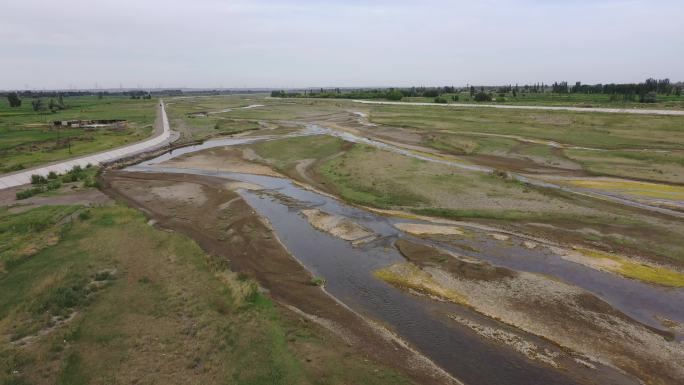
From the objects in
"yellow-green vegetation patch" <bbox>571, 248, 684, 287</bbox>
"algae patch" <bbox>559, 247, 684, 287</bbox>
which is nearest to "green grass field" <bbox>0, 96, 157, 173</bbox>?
"algae patch" <bbox>559, 247, 684, 287</bbox>

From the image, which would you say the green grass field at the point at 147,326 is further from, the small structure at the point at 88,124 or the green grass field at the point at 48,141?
the small structure at the point at 88,124

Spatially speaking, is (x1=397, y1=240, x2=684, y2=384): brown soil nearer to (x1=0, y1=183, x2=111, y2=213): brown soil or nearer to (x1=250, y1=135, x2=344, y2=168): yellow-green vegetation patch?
(x1=0, y1=183, x2=111, y2=213): brown soil

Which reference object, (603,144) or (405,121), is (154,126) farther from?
(603,144)

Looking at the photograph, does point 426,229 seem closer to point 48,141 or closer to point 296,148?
point 296,148

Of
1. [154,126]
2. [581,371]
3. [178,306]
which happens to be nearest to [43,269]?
[178,306]

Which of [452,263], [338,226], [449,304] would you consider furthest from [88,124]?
[449,304]

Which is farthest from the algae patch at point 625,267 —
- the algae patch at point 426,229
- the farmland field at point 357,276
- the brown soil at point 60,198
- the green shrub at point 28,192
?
the green shrub at point 28,192
